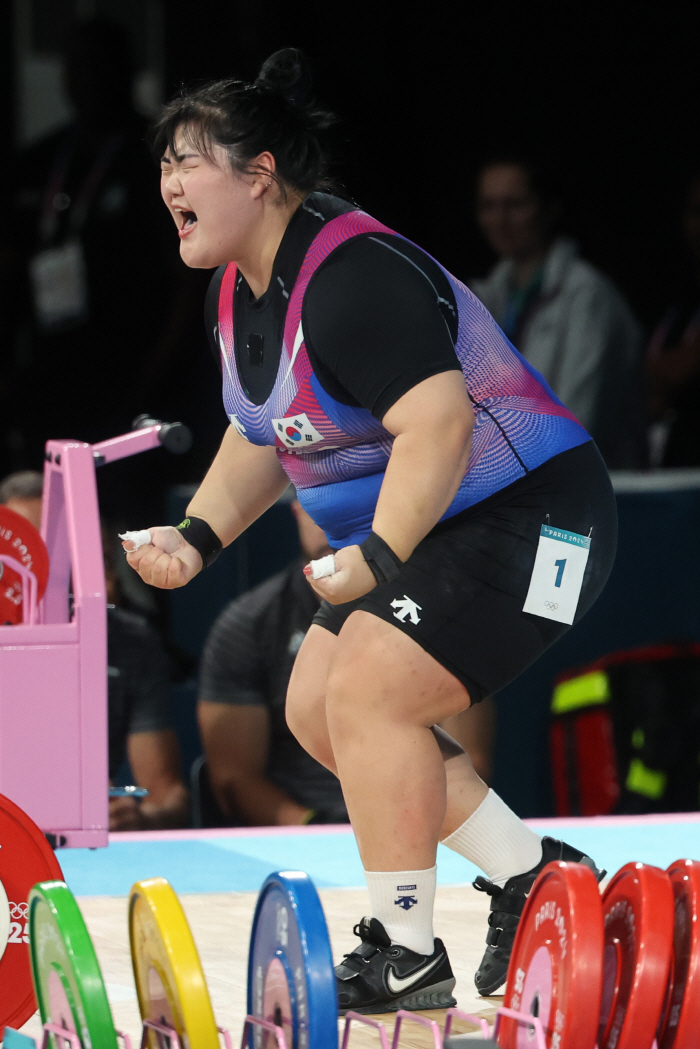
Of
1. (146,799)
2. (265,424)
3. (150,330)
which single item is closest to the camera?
(265,424)

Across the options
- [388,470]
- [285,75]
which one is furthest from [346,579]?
[285,75]

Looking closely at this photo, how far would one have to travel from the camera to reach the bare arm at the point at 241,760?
13.7 feet

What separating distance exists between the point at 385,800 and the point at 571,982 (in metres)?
0.54

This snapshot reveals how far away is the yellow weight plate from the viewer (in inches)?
56.9

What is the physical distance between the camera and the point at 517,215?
4969 millimetres

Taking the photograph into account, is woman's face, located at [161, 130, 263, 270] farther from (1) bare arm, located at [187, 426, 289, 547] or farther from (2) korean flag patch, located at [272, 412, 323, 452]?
(1) bare arm, located at [187, 426, 289, 547]

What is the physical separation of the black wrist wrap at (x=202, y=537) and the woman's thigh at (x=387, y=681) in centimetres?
30

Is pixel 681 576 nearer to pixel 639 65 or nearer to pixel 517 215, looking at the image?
pixel 517 215

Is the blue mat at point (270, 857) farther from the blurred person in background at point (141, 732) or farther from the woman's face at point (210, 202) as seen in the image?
the woman's face at point (210, 202)

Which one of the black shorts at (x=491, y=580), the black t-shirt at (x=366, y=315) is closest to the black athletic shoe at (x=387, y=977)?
the black shorts at (x=491, y=580)

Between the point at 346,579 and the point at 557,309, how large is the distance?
128 inches

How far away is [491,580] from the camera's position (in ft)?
6.65

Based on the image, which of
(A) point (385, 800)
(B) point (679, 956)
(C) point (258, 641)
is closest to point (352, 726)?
(A) point (385, 800)

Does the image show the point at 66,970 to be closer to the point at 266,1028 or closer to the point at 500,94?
the point at 266,1028
